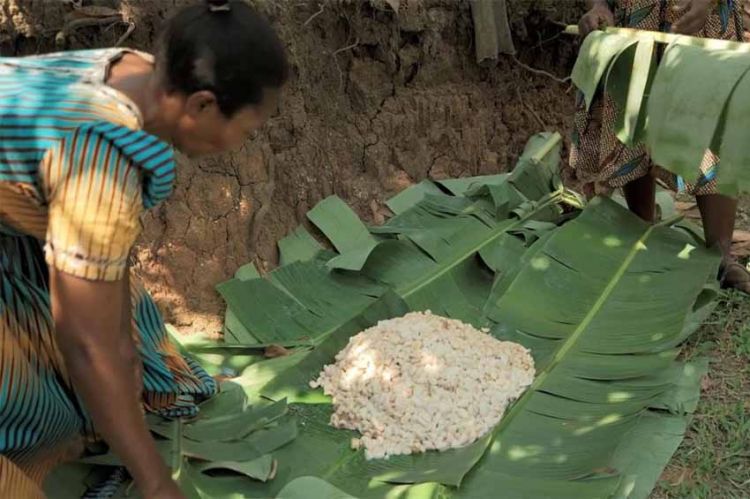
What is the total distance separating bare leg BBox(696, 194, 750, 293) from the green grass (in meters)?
0.18

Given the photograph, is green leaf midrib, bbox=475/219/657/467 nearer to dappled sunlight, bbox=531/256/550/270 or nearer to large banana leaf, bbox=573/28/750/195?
dappled sunlight, bbox=531/256/550/270

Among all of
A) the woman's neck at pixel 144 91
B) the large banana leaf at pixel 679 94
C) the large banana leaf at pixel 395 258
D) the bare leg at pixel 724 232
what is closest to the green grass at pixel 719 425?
the bare leg at pixel 724 232

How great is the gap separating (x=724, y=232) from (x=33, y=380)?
103 inches

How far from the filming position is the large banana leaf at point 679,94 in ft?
7.63

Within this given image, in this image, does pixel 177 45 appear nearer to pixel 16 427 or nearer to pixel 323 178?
pixel 16 427

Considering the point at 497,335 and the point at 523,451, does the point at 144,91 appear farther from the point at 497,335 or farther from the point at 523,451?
the point at 497,335

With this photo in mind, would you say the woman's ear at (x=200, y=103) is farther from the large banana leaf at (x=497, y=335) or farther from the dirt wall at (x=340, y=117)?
the dirt wall at (x=340, y=117)

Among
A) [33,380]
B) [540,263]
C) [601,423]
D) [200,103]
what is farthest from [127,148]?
[540,263]

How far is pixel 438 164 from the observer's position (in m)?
4.14

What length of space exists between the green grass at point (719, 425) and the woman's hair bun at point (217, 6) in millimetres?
1653

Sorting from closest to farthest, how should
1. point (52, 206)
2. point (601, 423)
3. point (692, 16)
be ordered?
1. point (52, 206)
2. point (601, 423)
3. point (692, 16)

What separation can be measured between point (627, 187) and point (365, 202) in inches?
45.2

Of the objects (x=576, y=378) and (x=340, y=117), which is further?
(x=340, y=117)

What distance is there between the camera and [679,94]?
2486 millimetres
